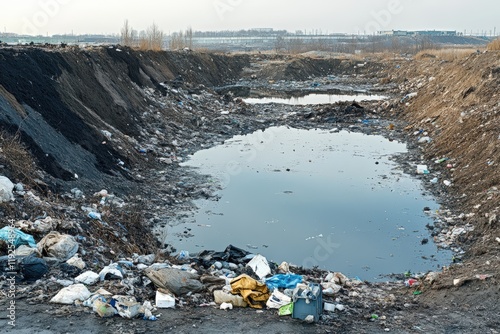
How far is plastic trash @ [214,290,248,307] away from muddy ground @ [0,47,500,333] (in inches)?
4.0

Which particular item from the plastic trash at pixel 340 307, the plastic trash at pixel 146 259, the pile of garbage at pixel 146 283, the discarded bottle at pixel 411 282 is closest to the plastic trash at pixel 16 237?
the pile of garbage at pixel 146 283

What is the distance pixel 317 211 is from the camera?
32.2 feet

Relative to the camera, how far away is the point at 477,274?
591 cm

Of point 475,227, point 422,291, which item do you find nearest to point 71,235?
point 422,291

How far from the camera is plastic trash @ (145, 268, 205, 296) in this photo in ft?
17.3

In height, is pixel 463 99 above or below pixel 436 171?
above

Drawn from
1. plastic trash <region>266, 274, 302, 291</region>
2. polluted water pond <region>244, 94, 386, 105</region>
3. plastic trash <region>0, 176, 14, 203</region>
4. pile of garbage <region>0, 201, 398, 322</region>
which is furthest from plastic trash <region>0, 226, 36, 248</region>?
polluted water pond <region>244, 94, 386, 105</region>

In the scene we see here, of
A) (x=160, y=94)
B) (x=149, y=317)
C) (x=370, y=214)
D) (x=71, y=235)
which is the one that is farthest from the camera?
(x=160, y=94)

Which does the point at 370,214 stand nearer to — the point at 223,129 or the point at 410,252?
the point at 410,252

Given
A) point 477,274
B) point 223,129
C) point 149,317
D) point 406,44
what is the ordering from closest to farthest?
point 149,317, point 477,274, point 223,129, point 406,44

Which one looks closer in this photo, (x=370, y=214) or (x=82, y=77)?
(x=370, y=214)

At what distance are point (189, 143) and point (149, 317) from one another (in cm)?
1078

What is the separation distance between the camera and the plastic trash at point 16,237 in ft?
18.9

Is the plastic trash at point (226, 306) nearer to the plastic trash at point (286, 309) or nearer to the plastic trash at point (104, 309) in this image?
the plastic trash at point (286, 309)
